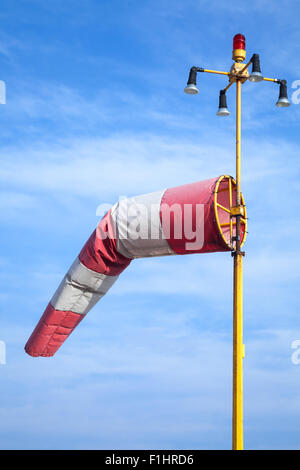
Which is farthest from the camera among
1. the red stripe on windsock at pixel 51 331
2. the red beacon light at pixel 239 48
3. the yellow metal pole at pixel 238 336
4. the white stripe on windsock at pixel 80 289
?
the red stripe on windsock at pixel 51 331

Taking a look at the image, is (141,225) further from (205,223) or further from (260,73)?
(260,73)

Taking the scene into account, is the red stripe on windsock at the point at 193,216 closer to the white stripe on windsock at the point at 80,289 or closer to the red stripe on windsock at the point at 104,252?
the red stripe on windsock at the point at 104,252

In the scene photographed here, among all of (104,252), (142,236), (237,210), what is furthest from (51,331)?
(237,210)

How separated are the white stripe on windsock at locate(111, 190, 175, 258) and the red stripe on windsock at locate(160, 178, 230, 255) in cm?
20

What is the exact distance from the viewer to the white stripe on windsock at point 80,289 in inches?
627

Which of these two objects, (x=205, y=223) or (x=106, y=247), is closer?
(x=205, y=223)

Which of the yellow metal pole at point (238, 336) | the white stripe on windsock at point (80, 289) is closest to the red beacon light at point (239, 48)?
the yellow metal pole at point (238, 336)

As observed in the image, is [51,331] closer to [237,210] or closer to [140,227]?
[140,227]

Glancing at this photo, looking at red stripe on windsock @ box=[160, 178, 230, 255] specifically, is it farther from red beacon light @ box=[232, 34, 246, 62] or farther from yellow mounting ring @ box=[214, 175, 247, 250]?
red beacon light @ box=[232, 34, 246, 62]

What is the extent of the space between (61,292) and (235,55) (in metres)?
7.47

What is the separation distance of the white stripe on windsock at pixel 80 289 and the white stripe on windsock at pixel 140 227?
1382 mm
